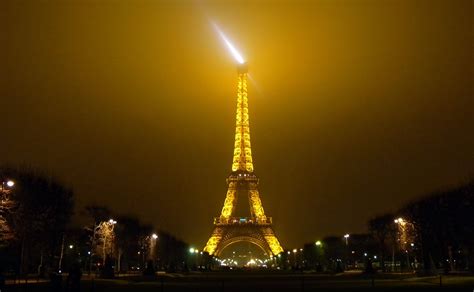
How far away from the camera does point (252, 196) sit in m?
143

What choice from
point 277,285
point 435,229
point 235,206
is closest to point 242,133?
point 235,206

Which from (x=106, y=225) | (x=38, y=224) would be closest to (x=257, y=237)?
(x=106, y=225)

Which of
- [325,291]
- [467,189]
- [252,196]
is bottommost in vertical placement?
[325,291]

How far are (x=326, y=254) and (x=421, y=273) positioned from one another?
8169 centimetres

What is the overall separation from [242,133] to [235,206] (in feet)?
56.6

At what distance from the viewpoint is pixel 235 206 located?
142 m

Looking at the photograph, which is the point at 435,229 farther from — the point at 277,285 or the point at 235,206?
the point at 235,206

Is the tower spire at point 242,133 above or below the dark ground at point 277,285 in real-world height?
above

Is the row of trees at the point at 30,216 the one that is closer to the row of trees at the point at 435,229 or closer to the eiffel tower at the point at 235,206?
the row of trees at the point at 435,229

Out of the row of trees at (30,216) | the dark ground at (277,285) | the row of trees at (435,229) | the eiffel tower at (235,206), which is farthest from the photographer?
the eiffel tower at (235,206)

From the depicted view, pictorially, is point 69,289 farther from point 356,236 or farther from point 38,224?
point 356,236

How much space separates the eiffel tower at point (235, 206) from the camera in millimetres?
139125

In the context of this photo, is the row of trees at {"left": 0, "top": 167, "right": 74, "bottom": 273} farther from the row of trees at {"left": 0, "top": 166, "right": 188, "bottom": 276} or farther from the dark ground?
the dark ground

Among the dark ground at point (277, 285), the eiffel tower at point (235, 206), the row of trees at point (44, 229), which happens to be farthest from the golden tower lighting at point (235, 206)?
the dark ground at point (277, 285)
